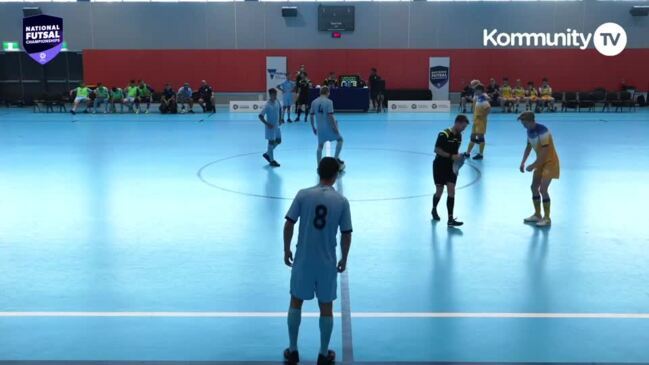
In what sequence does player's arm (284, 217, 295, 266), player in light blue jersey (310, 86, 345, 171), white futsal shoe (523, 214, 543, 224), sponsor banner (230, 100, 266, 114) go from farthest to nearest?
sponsor banner (230, 100, 266, 114) → player in light blue jersey (310, 86, 345, 171) → white futsal shoe (523, 214, 543, 224) → player's arm (284, 217, 295, 266)

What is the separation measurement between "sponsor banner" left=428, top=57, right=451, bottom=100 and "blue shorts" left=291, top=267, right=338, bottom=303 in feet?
99.5

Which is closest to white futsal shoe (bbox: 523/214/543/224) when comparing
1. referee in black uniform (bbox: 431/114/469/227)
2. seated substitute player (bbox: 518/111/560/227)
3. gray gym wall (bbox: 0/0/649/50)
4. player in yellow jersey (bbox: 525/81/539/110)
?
seated substitute player (bbox: 518/111/560/227)

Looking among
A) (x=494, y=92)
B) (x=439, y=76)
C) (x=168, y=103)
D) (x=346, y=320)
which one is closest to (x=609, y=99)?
(x=494, y=92)

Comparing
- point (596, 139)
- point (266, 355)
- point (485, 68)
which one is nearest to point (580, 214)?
point (266, 355)

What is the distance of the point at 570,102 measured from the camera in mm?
31750

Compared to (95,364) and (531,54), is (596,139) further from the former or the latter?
(95,364)

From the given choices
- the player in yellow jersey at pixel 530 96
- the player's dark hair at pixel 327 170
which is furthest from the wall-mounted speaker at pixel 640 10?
the player's dark hair at pixel 327 170

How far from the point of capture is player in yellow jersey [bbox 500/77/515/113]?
104ft

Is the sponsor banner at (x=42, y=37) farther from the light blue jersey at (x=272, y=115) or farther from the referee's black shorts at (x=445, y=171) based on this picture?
the referee's black shorts at (x=445, y=171)

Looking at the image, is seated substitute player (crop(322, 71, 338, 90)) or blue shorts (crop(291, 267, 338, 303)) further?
seated substitute player (crop(322, 71, 338, 90))

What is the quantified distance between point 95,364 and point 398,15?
30893 millimetres

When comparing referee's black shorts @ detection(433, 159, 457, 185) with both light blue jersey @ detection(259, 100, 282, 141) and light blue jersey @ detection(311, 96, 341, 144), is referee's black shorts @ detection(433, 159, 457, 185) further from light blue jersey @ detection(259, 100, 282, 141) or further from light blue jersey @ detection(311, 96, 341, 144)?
light blue jersey @ detection(259, 100, 282, 141)

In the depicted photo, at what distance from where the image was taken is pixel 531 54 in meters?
34.4

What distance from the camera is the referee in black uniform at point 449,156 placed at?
990cm
